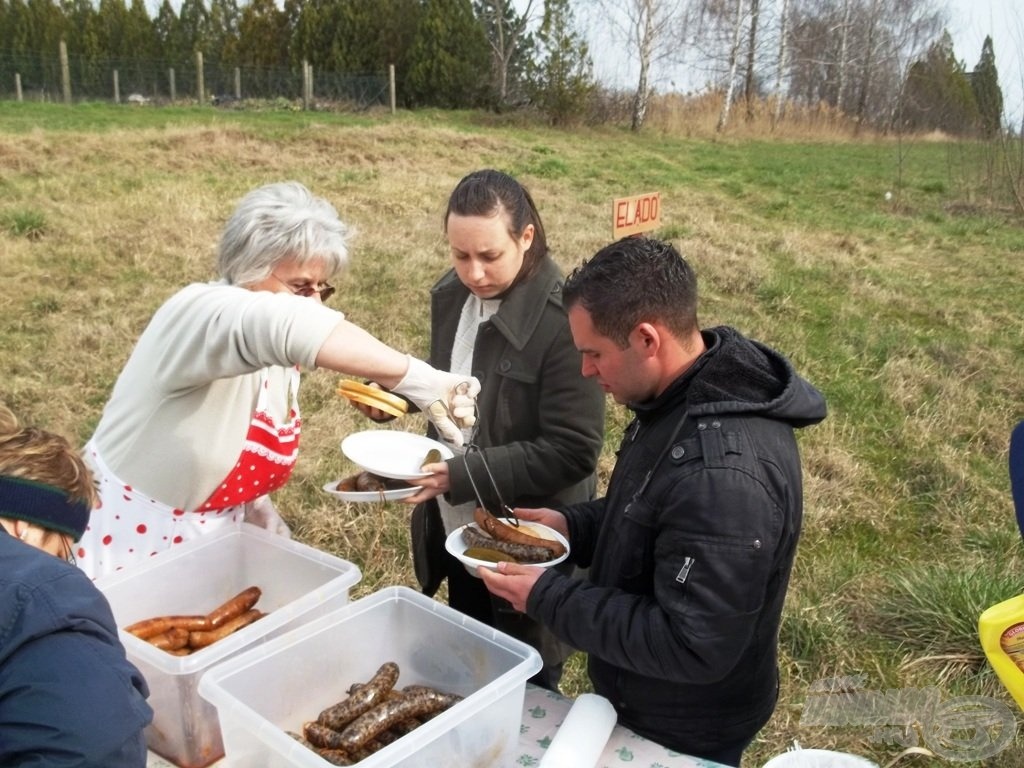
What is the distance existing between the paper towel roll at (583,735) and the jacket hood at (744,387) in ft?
1.99

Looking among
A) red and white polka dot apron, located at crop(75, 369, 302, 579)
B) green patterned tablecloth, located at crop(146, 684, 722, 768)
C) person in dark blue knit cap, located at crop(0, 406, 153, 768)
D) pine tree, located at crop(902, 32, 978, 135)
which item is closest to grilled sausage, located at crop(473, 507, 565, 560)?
green patterned tablecloth, located at crop(146, 684, 722, 768)

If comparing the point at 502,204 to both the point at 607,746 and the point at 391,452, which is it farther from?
the point at 607,746

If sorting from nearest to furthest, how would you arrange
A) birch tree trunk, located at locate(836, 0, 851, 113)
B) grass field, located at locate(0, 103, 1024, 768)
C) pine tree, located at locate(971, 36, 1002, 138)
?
grass field, located at locate(0, 103, 1024, 768), pine tree, located at locate(971, 36, 1002, 138), birch tree trunk, located at locate(836, 0, 851, 113)

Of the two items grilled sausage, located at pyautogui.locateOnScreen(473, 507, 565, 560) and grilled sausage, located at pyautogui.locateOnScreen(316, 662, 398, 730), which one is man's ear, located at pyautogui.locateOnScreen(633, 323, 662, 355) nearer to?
grilled sausage, located at pyautogui.locateOnScreen(473, 507, 565, 560)

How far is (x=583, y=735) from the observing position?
160 centimetres

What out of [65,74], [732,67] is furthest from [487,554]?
[732,67]

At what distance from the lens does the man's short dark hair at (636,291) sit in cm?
176

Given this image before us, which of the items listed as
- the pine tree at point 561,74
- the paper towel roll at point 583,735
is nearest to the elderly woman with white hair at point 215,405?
the paper towel roll at point 583,735

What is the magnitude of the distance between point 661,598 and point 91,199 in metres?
11.2

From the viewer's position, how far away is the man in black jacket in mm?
1572

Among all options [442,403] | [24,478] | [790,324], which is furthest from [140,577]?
[790,324]

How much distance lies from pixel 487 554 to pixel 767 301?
296 inches

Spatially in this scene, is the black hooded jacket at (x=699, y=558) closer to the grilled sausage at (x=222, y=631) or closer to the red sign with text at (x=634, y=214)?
the grilled sausage at (x=222, y=631)

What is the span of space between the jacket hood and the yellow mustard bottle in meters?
0.47
